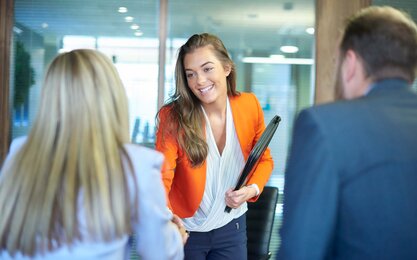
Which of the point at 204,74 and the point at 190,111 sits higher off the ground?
the point at 204,74

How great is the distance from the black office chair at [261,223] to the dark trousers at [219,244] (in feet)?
1.75

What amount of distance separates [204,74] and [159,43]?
1536 mm

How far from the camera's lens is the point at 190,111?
240 cm

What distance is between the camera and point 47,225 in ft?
3.93

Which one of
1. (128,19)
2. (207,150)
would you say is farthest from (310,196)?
(128,19)

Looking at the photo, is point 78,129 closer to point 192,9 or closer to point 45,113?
point 45,113

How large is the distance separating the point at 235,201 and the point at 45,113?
1226mm

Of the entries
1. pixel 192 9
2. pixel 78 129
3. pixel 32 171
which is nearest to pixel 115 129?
pixel 78 129

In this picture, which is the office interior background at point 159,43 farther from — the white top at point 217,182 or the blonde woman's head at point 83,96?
the blonde woman's head at point 83,96

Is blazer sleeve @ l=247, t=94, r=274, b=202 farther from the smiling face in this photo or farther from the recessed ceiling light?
the recessed ceiling light

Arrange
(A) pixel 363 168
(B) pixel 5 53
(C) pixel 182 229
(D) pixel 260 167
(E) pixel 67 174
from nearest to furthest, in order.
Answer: (A) pixel 363 168
(E) pixel 67 174
(C) pixel 182 229
(D) pixel 260 167
(B) pixel 5 53

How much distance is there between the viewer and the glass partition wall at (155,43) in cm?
385

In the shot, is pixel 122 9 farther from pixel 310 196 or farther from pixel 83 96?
pixel 310 196

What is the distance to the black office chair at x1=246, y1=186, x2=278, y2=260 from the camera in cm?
299
